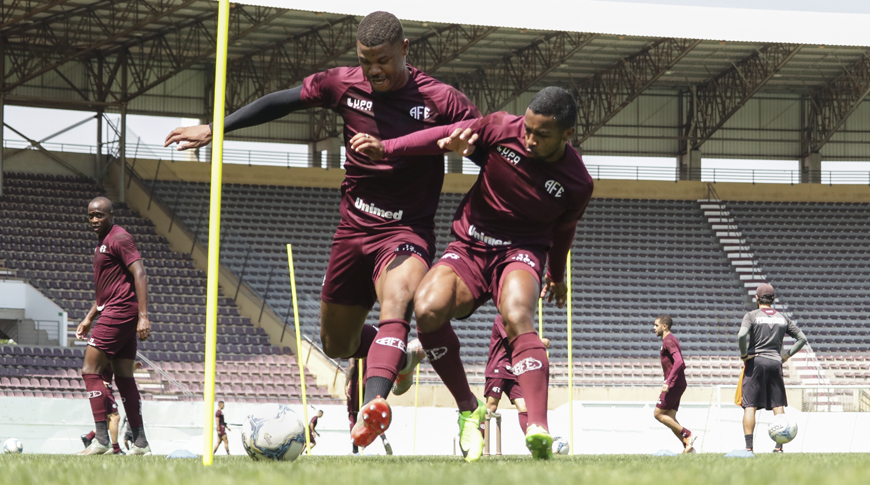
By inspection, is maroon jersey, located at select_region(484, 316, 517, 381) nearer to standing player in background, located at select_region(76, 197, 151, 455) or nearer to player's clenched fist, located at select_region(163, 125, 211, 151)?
standing player in background, located at select_region(76, 197, 151, 455)

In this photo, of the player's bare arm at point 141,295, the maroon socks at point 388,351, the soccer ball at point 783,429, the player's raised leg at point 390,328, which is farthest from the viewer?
the soccer ball at point 783,429

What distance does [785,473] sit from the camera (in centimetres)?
279

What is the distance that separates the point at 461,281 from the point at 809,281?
84.2 ft

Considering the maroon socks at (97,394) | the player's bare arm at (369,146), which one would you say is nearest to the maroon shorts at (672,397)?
the maroon socks at (97,394)

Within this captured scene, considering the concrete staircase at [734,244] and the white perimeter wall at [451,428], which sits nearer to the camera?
the white perimeter wall at [451,428]

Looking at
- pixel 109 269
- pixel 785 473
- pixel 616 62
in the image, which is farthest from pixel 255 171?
pixel 785 473

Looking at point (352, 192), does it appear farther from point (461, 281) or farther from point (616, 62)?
point (616, 62)

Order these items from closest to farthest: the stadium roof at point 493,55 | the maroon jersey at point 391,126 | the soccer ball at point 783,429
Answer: the maroon jersey at point 391,126
the soccer ball at point 783,429
the stadium roof at point 493,55

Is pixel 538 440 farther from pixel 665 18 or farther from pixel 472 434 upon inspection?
pixel 665 18

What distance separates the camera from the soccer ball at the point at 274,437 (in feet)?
15.5

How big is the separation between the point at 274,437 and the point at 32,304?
1855 cm

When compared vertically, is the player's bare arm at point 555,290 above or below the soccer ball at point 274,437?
above

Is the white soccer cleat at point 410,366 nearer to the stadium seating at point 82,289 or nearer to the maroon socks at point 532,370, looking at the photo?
the maroon socks at point 532,370

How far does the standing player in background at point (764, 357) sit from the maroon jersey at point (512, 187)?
16.8 ft
